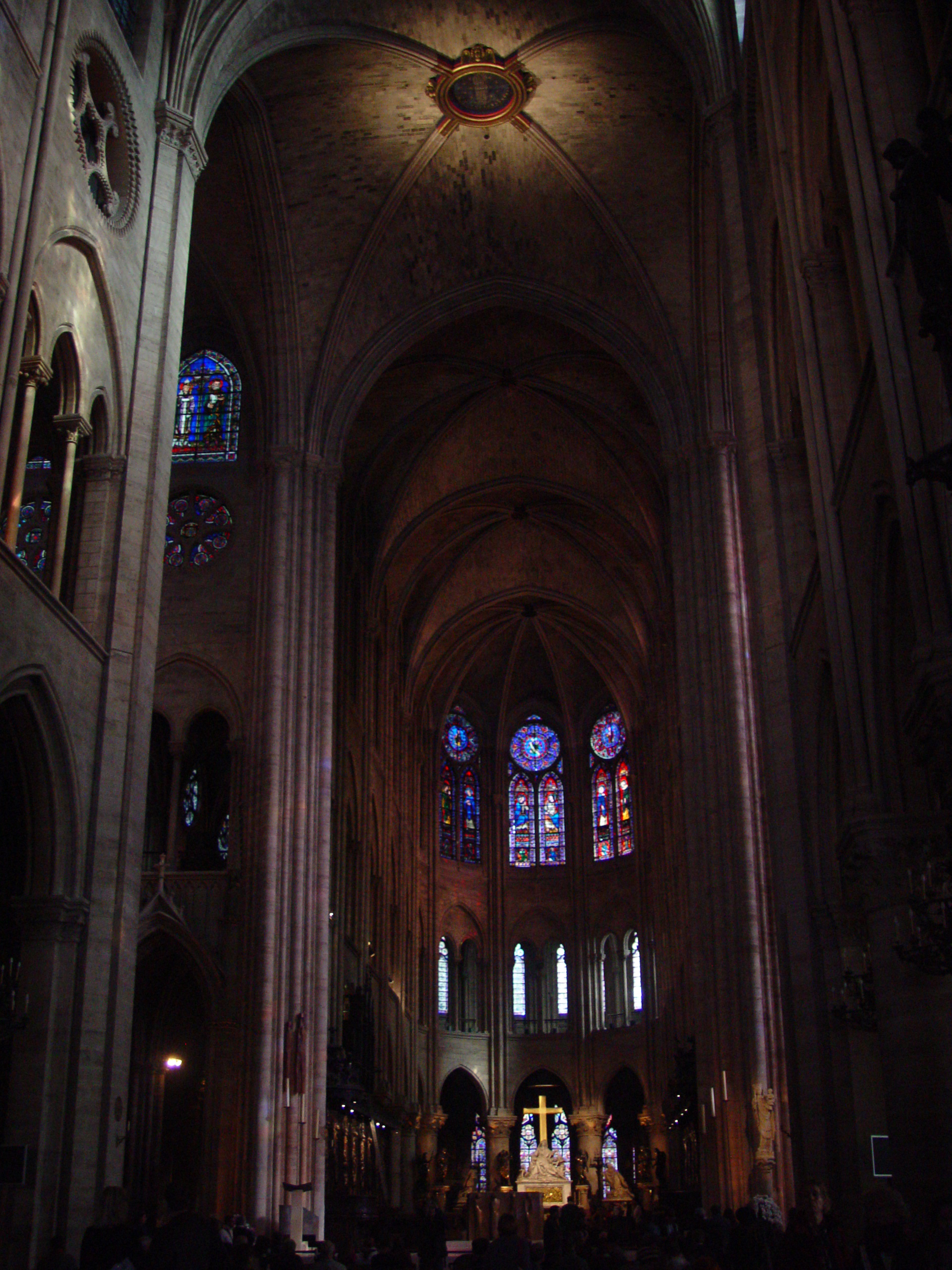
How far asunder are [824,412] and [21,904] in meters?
8.49

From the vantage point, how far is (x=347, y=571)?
3027 centimetres

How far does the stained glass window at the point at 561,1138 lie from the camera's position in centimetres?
4016

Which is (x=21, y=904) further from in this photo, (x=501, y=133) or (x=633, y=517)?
(x=633, y=517)

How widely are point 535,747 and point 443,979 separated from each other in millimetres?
8124

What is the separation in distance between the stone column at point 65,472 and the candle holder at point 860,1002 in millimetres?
8042

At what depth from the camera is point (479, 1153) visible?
40.6 metres

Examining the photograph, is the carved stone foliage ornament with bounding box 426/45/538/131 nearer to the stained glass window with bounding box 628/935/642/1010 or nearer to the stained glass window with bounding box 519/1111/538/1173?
the stained glass window with bounding box 628/935/642/1010

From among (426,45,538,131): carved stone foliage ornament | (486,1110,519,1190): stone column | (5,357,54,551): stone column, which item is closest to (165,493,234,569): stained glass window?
(426,45,538,131): carved stone foliage ornament

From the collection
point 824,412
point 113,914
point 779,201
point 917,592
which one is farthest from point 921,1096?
point 779,201

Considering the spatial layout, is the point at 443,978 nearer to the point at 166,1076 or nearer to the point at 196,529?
the point at 166,1076

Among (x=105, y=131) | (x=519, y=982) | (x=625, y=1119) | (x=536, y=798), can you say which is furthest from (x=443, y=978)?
(x=105, y=131)

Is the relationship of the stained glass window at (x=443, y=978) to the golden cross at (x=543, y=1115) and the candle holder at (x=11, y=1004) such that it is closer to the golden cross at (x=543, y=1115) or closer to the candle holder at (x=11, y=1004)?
the golden cross at (x=543, y=1115)

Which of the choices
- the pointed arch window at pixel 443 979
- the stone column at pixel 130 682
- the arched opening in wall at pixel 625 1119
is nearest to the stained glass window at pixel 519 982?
the pointed arch window at pixel 443 979

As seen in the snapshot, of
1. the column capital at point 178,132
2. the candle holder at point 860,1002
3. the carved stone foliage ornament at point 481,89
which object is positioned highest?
the carved stone foliage ornament at point 481,89
